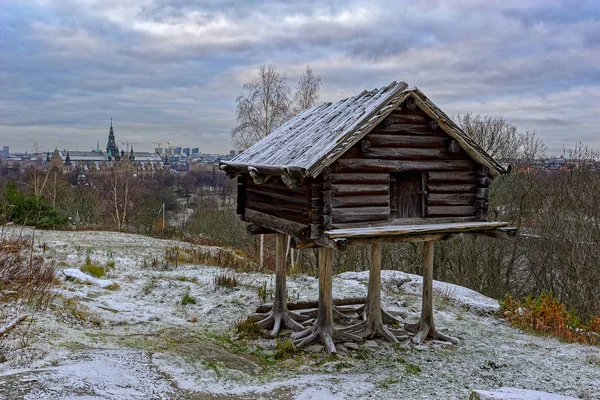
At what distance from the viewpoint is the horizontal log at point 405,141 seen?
26.9ft

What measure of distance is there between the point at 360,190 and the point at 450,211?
2099 mm

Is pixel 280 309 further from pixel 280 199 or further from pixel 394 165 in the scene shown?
pixel 394 165

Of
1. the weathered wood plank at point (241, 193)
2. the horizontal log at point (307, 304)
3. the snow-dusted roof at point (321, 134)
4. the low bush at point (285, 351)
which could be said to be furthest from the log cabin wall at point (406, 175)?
the horizontal log at point (307, 304)

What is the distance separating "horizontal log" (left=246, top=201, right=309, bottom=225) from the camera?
8.21 m

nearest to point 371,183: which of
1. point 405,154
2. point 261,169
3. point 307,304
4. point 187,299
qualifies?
point 405,154

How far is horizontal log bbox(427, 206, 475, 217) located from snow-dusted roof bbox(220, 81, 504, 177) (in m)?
0.88

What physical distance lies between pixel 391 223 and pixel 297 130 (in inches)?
113

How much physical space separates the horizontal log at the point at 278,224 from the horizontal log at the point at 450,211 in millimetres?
2471

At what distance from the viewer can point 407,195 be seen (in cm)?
884

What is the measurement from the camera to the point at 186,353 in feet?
27.2

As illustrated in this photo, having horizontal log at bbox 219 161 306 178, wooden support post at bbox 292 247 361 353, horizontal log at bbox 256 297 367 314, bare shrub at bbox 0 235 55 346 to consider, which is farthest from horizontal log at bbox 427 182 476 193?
bare shrub at bbox 0 235 55 346

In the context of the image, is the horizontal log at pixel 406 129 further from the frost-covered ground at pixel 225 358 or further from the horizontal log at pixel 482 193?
the frost-covered ground at pixel 225 358

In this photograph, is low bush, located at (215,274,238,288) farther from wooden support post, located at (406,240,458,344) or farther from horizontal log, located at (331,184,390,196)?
horizontal log, located at (331,184,390,196)

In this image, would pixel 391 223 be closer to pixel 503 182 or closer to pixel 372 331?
pixel 372 331
